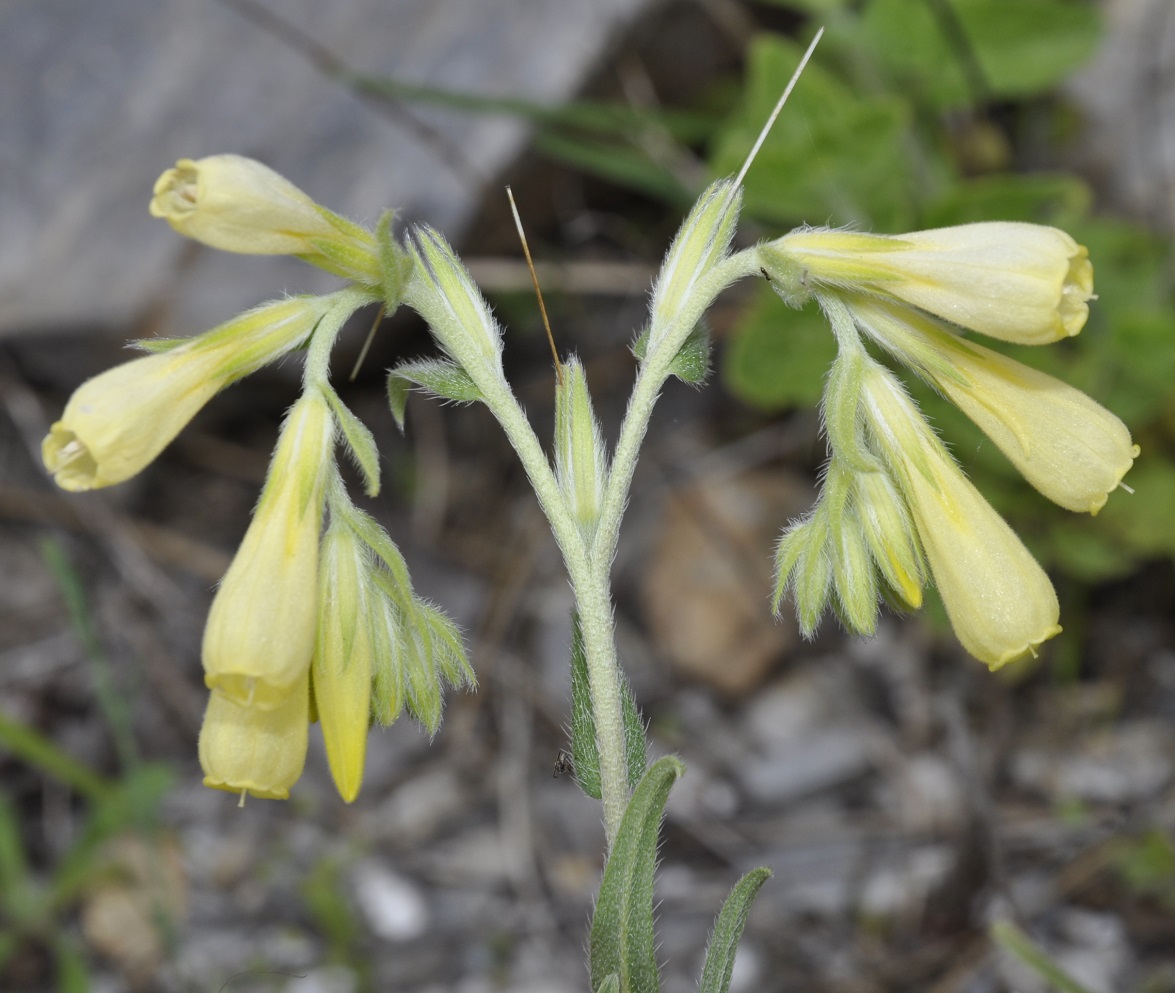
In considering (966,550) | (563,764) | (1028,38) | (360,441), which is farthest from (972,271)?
(1028,38)

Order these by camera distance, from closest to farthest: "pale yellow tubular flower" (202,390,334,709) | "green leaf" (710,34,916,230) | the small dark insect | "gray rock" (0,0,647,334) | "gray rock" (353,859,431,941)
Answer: "pale yellow tubular flower" (202,390,334,709) < the small dark insect < "green leaf" (710,34,916,230) < "gray rock" (353,859,431,941) < "gray rock" (0,0,647,334)

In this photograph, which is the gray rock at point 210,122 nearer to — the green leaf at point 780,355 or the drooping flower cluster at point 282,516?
the green leaf at point 780,355

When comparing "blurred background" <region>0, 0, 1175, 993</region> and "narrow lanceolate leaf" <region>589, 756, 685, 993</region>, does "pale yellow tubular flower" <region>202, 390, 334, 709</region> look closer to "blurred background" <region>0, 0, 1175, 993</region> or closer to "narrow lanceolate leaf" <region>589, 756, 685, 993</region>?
"narrow lanceolate leaf" <region>589, 756, 685, 993</region>

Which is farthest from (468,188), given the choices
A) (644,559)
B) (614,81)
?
(644,559)

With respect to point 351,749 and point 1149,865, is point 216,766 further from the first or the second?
point 1149,865

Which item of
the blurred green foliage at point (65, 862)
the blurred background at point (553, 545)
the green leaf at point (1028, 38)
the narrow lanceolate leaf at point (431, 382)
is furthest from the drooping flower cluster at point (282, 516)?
the green leaf at point (1028, 38)

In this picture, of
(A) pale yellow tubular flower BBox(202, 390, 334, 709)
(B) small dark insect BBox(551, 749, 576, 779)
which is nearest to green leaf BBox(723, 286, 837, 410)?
(B) small dark insect BBox(551, 749, 576, 779)
